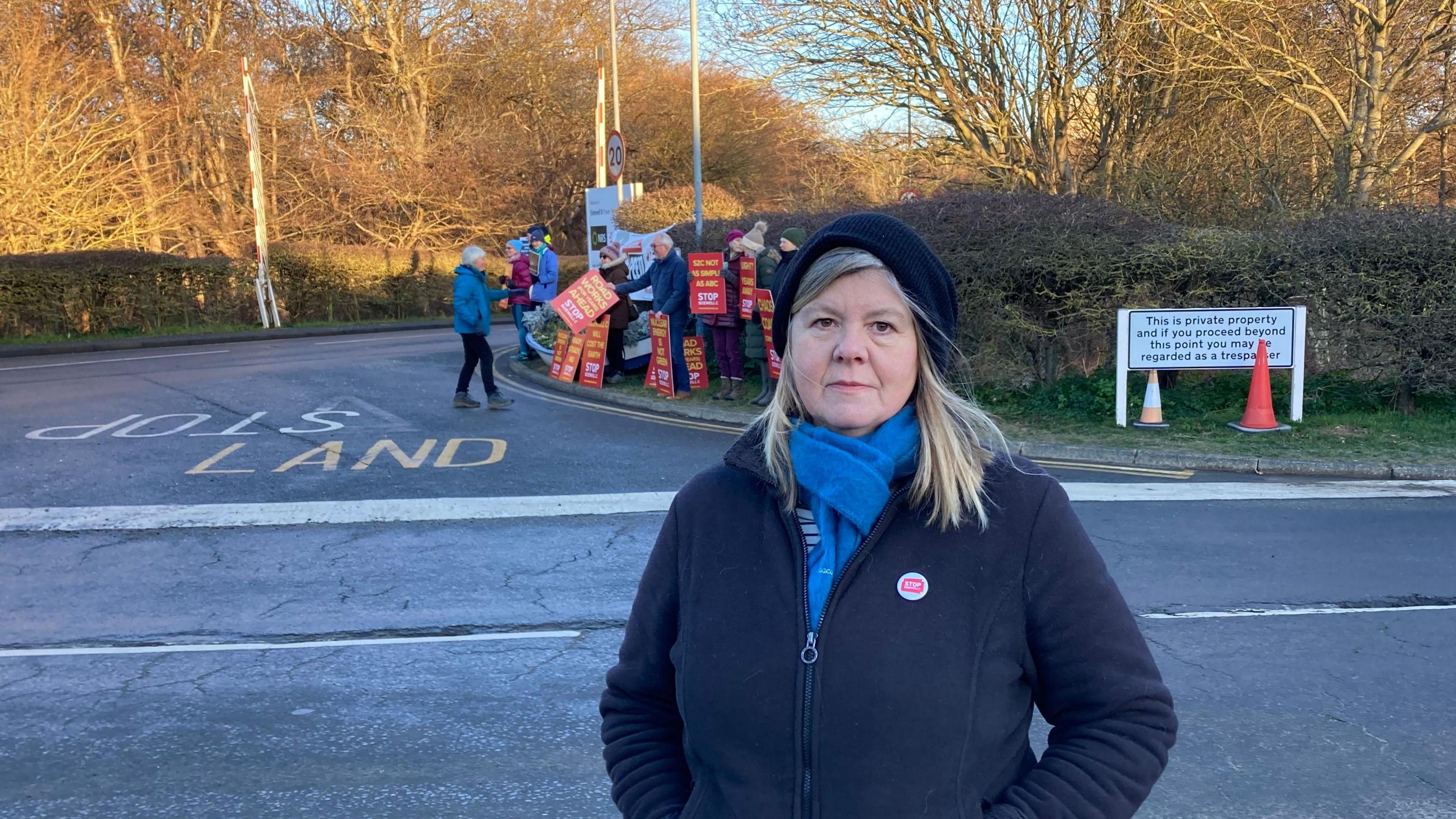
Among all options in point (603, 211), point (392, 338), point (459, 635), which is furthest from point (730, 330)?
point (392, 338)

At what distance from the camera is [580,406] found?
13031 millimetres

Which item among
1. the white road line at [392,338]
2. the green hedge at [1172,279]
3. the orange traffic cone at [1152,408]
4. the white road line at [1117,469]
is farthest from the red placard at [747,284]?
the white road line at [392,338]

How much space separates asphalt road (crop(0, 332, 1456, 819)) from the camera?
3924 millimetres

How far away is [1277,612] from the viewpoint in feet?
18.7

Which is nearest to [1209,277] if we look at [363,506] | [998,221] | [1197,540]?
[998,221]

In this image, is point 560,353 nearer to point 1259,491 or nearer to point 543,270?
point 543,270

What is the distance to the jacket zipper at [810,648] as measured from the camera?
162 centimetres

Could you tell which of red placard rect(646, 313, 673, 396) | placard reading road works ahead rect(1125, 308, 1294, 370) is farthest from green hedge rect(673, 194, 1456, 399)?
red placard rect(646, 313, 673, 396)

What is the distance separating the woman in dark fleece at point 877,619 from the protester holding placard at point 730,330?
1073 centimetres

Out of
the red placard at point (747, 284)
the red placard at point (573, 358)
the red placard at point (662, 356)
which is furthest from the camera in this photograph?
the red placard at point (573, 358)

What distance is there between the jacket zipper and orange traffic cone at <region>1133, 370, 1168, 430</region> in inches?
397

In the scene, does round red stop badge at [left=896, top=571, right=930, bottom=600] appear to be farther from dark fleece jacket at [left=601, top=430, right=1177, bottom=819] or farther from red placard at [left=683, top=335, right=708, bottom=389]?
red placard at [left=683, top=335, right=708, bottom=389]

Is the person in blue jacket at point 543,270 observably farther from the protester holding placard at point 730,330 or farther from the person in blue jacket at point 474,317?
the protester holding placard at point 730,330

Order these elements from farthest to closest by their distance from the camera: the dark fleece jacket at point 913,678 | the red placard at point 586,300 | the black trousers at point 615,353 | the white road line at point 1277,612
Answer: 1. the black trousers at point 615,353
2. the red placard at point 586,300
3. the white road line at point 1277,612
4. the dark fleece jacket at point 913,678
